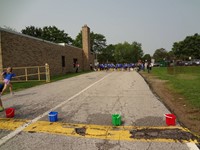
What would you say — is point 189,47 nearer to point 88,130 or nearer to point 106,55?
point 106,55

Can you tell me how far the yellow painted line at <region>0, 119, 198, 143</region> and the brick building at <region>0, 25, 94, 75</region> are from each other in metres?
12.4

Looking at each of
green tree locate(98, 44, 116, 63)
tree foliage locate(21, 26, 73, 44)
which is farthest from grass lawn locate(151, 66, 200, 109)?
green tree locate(98, 44, 116, 63)

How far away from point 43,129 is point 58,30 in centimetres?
7187

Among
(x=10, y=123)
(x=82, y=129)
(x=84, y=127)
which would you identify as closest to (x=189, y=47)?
(x=84, y=127)

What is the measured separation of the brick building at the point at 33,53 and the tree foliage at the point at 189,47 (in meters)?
60.9

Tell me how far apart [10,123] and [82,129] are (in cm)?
198

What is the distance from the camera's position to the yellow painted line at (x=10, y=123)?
16.0 ft

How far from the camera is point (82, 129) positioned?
468 cm

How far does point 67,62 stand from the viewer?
107ft

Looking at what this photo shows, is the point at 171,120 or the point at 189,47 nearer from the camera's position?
the point at 171,120

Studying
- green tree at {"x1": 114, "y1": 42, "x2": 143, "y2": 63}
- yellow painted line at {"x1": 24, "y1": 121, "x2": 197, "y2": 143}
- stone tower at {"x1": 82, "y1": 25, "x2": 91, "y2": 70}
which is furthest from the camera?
green tree at {"x1": 114, "y1": 42, "x2": 143, "y2": 63}

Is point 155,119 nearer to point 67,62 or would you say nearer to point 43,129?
point 43,129

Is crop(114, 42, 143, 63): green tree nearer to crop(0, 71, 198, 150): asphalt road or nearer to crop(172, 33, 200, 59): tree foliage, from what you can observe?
crop(172, 33, 200, 59): tree foliage

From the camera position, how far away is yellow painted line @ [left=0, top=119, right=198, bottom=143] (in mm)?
4191
